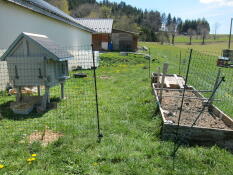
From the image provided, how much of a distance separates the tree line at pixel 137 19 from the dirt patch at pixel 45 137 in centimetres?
3844

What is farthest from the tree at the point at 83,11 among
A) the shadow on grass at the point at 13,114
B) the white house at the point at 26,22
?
the shadow on grass at the point at 13,114

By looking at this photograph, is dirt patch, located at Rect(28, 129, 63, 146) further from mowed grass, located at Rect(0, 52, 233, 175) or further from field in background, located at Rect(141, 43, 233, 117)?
field in background, located at Rect(141, 43, 233, 117)

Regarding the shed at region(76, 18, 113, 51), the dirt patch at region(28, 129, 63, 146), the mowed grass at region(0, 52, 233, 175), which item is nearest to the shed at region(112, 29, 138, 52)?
the shed at region(76, 18, 113, 51)

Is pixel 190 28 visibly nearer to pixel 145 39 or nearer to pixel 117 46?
pixel 145 39

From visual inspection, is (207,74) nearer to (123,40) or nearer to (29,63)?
(29,63)

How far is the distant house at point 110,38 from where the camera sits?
89.0ft

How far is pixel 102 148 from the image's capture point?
3.30m

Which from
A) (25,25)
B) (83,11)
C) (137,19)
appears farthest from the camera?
(137,19)

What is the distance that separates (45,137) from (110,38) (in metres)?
26.5

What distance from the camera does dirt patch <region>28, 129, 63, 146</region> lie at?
11.6ft

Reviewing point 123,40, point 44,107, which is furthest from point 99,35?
point 44,107

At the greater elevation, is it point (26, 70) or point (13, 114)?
point (26, 70)

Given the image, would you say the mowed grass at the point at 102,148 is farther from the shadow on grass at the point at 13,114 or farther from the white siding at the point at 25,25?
the white siding at the point at 25,25

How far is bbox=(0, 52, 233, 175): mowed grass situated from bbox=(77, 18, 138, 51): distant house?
23100 mm
